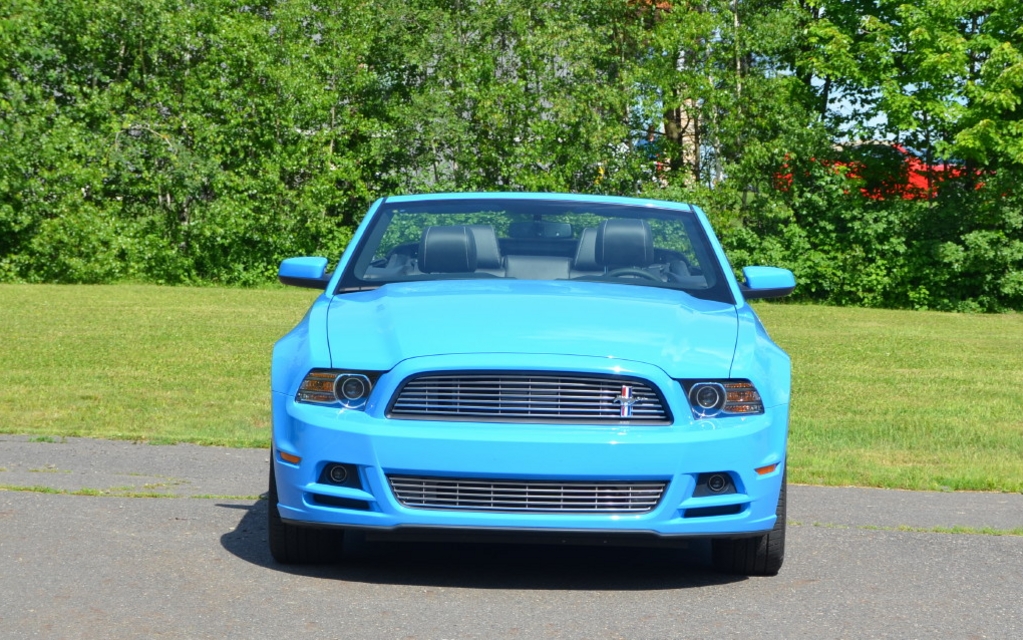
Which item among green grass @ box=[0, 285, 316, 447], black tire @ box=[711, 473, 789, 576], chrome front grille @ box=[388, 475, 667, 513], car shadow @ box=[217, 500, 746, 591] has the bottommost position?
green grass @ box=[0, 285, 316, 447]

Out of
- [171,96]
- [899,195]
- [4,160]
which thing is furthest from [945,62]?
[4,160]

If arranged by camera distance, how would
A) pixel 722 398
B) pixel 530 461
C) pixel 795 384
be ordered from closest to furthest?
pixel 530 461 → pixel 722 398 → pixel 795 384

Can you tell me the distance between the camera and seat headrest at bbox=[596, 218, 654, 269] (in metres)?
6.96

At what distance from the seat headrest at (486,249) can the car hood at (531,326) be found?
489 millimetres

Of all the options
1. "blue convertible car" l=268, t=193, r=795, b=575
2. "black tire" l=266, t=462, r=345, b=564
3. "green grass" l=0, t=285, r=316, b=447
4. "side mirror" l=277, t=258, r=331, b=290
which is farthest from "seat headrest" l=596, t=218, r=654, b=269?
"green grass" l=0, t=285, r=316, b=447

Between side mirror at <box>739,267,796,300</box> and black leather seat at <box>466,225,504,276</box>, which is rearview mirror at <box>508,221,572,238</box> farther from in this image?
side mirror at <box>739,267,796,300</box>

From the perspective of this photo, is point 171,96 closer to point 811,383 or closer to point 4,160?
point 4,160

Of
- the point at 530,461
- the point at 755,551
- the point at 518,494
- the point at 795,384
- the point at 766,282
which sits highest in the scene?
the point at 766,282

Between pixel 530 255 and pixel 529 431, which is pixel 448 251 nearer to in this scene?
pixel 530 255

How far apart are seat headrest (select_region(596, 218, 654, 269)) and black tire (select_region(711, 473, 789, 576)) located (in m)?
1.44

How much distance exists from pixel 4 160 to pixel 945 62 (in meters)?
17.3

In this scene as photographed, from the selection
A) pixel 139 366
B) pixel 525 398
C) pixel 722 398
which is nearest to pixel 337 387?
pixel 525 398

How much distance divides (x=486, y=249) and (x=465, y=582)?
1774mm

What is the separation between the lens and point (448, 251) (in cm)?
695
